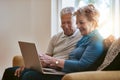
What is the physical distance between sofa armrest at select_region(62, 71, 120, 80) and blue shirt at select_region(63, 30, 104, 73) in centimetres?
26

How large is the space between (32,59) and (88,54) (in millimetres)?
480

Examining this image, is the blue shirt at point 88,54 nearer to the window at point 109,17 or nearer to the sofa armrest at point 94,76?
the sofa armrest at point 94,76

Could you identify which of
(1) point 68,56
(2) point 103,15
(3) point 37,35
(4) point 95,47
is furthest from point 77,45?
(3) point 37,35

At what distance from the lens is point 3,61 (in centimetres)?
314

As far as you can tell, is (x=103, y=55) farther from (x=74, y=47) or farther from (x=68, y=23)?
(x=68, y=23)

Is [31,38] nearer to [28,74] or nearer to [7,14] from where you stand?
[7,14]

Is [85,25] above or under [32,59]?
above

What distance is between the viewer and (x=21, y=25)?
10.6ft

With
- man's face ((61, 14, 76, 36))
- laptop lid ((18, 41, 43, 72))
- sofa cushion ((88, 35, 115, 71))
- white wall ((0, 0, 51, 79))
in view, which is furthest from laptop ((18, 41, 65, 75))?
white wall ((0, 0, 51, 79))

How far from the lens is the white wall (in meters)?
3.14

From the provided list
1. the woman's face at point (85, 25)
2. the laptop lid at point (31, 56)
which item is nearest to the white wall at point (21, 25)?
the laptop lid at point (31, 56)

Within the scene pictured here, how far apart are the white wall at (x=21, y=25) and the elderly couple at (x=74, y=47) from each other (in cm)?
69

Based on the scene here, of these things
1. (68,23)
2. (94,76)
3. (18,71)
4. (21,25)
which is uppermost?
(68,23)

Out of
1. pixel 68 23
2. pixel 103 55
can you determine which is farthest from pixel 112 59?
pixel 68 23
